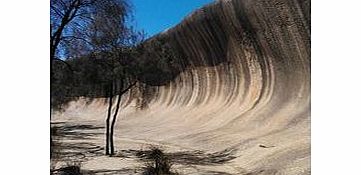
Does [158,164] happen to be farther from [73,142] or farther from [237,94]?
[237,94]

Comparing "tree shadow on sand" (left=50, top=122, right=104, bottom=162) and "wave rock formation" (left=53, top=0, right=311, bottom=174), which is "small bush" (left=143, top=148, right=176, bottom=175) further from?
"tree shadow on sand" (left=50, top=122, right=104, bottom=162)

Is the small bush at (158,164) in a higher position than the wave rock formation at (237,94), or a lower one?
lower

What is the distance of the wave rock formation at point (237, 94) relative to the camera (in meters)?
3.91

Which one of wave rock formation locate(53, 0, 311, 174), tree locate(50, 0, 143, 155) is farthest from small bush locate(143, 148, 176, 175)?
tree locate(50, 0, 143, 155)

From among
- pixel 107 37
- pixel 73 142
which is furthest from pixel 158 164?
pixel 107 37

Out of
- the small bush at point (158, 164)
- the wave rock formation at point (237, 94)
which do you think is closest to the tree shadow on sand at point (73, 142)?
the wave rock formation at point (237, 94)

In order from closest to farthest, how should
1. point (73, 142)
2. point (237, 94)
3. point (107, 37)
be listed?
point (73, 142) → point (107, 37) → point (237, 94)

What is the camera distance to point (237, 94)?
448 cm

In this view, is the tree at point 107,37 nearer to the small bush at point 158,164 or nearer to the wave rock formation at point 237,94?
the wave rock formation at point 237,94

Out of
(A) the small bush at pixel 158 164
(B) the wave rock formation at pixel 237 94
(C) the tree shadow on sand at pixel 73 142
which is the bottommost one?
(A) the small bush at pixel 158 164

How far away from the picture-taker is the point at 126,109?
390 cm
